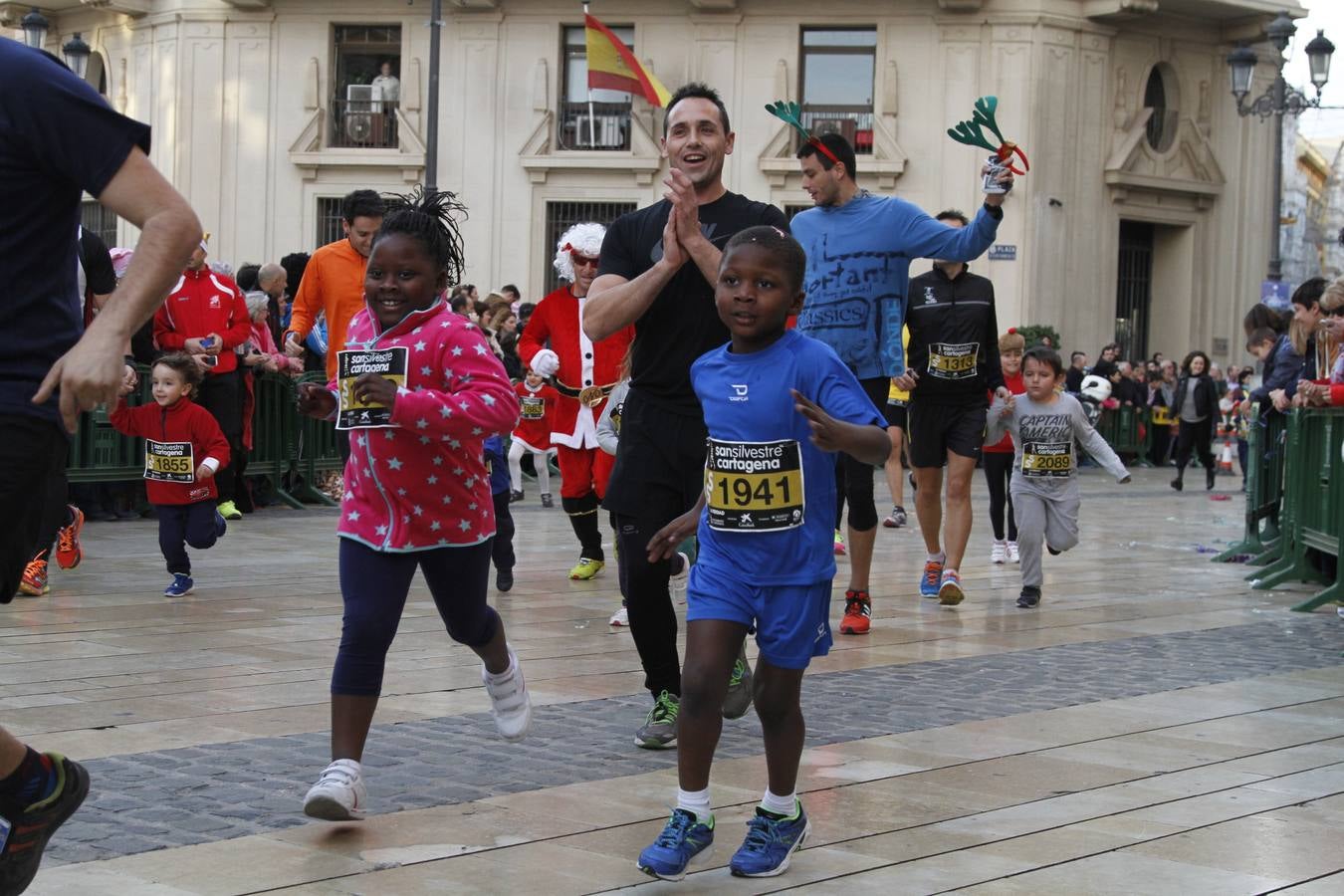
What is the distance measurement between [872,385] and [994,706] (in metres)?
2.04

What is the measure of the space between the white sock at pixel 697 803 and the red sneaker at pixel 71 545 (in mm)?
6468

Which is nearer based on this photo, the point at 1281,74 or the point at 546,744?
the point at 546,744

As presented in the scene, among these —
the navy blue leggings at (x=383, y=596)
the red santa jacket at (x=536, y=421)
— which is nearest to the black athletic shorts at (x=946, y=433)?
the red santa jacket at (x=536, y=421)

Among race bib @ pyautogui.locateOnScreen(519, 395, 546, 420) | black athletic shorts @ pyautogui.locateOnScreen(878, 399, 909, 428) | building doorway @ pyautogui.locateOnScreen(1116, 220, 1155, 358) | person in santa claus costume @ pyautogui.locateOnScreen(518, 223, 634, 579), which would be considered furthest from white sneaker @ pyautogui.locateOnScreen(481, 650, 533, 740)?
building doorway @ pyautogui.locateOnScreen(1116, 220, 1155, 358)

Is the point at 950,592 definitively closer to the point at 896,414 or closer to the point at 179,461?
the point at 896,414

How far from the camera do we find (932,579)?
10.7 metres

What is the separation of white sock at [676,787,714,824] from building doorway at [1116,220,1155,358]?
96.8 ft

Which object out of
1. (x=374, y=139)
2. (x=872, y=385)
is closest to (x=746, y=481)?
(x=872, y=385)

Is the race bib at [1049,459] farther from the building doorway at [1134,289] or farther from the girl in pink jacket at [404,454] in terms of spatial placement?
the building doorway at [1134,289]

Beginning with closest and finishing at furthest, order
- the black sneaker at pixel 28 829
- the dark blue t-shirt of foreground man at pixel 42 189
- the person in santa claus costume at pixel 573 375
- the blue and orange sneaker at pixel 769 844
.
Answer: the dark blue t-shirt of foreground man at pixel 42 189 < the black sneaker at pixel 28 829 < the blue and orange sneaker at pixel 769 844 < the person in santa claus costume at pixel 573 375

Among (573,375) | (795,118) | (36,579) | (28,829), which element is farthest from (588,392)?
(28,829)

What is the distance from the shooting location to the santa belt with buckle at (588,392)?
32.7 ft

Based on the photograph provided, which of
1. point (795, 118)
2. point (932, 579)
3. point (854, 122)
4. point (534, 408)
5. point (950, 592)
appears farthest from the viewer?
point (854, 122)

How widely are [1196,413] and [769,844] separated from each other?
20.8 metres
